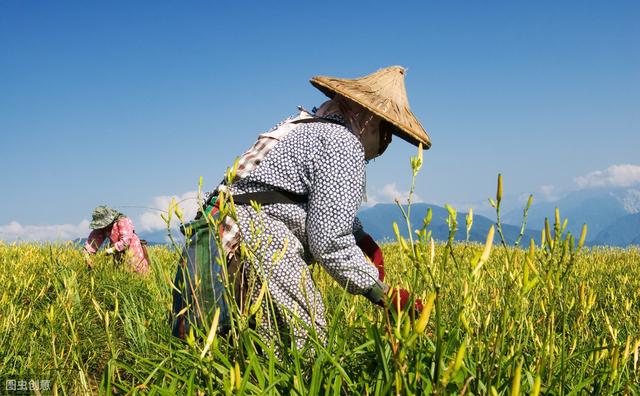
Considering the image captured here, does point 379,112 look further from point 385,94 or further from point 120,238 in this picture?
point 120,238

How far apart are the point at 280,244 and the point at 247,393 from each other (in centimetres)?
80

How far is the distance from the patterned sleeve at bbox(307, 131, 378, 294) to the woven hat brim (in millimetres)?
309

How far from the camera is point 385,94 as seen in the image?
2.61 metres

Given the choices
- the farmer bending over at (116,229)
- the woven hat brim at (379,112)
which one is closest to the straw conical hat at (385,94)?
the woven hat brim at (379,112)

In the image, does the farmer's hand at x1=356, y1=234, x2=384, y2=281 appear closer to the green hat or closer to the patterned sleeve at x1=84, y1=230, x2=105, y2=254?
the green hat

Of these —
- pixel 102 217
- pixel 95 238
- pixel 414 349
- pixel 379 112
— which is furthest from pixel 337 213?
pixel 95 238

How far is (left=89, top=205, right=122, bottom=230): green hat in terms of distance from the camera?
6.44 metres

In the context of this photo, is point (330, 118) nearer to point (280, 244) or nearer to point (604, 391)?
point (280, 244)

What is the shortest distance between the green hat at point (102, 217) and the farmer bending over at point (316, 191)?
4.43 meters

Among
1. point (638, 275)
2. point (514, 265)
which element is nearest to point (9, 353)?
point (514, 265)

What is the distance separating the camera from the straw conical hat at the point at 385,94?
2510 millimetres

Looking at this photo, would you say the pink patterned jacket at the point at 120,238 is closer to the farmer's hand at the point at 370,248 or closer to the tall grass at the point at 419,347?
the tall grass at the point at 419,347

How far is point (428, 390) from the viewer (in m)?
1.34

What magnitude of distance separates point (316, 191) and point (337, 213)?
13cm
